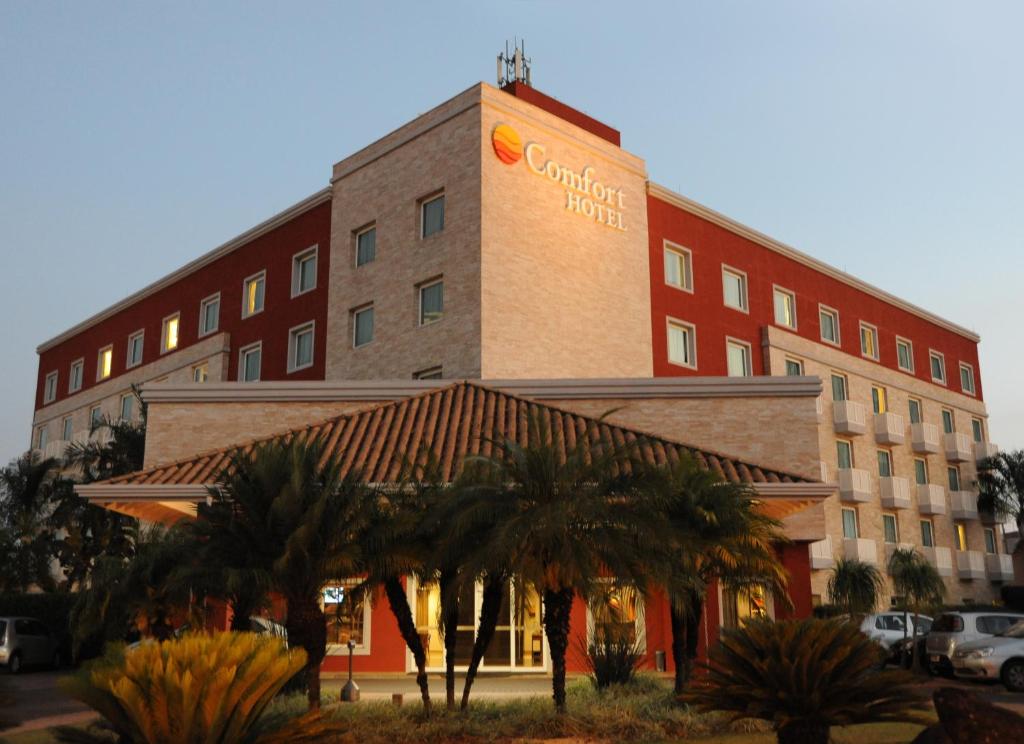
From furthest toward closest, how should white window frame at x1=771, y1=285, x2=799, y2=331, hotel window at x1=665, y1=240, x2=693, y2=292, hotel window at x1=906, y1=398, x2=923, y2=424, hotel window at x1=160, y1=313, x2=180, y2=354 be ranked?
hotel window at x1=906, y1=398, x2=923, y2=424
hotel window at x1=160, y1=313, x2=180, y2=354
white window frame at x1=771, y1=285, x2=799, y2=331
hotel window at x1=665, y1=240, x2=693, y2=292

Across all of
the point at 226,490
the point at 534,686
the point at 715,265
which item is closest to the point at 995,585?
the point at 715,265

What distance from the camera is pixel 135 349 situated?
168 feet

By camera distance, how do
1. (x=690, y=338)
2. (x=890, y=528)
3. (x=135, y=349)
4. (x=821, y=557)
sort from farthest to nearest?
1. (x=135, y=349)
2. (x=890, y=528)
3. (x=821, y=557)
4. (x=690, y=338)

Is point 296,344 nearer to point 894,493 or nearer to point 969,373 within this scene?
point 894,493

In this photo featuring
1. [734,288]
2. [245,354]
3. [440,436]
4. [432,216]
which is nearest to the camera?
[440,436]

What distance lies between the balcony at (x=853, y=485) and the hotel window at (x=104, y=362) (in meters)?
35.8

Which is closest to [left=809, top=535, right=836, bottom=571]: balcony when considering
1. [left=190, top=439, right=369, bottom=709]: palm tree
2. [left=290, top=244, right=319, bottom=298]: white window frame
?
[left=290, top=244, right=319, bottom=298]: white window frame

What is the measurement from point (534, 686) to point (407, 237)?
61.2ft

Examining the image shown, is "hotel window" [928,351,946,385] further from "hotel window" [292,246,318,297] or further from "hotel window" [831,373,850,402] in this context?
"hotel window" [292,246,318,297]

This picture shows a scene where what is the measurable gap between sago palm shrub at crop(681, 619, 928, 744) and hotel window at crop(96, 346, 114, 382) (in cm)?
4573

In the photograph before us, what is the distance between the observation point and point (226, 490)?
1627 centimetres

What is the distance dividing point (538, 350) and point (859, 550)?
1827 centimetres

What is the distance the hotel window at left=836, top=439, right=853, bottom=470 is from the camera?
150 ft

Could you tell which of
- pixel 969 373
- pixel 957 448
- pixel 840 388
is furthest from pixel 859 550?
pixel 969 373
